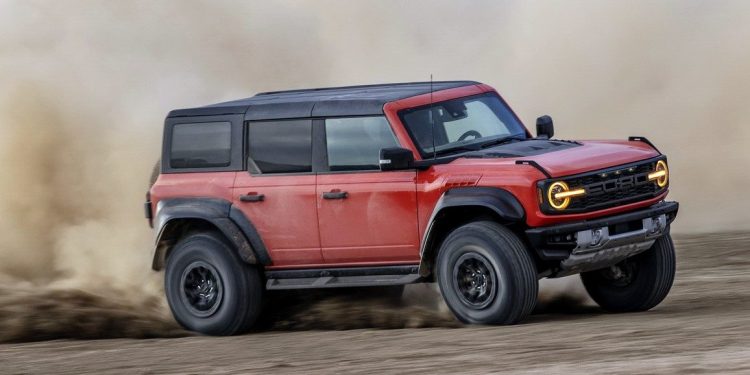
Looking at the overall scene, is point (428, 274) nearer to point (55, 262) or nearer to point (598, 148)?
point (598, 148)

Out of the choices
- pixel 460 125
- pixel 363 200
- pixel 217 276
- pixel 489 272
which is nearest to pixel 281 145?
pixel 363 200

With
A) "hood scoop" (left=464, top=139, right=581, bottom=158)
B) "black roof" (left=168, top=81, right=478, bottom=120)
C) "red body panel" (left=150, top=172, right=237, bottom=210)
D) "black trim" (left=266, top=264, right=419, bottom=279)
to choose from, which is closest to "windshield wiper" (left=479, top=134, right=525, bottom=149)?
"hood scoop" (left=464, top=139, right=581, bottom=158)

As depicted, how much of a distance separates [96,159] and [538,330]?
8.27 m

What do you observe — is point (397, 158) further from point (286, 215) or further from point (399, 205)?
point (286, 215)

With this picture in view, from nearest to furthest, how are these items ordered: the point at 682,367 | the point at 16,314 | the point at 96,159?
the point at 682,367
the point at 16,314
the point at 96,159

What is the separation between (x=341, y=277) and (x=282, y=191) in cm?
74

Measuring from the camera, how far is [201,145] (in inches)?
438

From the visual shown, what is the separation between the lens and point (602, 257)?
32.2ft

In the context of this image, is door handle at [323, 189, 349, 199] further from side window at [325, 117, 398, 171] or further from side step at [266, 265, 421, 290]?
side step at [266, 265, 421, 290]

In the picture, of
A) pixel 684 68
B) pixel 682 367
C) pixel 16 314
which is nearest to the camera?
pixel 682 367

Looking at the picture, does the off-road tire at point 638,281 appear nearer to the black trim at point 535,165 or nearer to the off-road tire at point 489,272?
the off-road tire at point 489,272

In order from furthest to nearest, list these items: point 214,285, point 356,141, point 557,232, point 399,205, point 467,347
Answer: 1. point 214,285
2. point 356,141
3. point 399,205
4. point 557,232
5. point 467,347

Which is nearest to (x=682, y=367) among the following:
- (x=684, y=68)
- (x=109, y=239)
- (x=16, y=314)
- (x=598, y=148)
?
(x=598, y=148)

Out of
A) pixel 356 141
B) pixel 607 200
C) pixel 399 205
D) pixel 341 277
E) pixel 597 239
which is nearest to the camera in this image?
pixel 597 239
